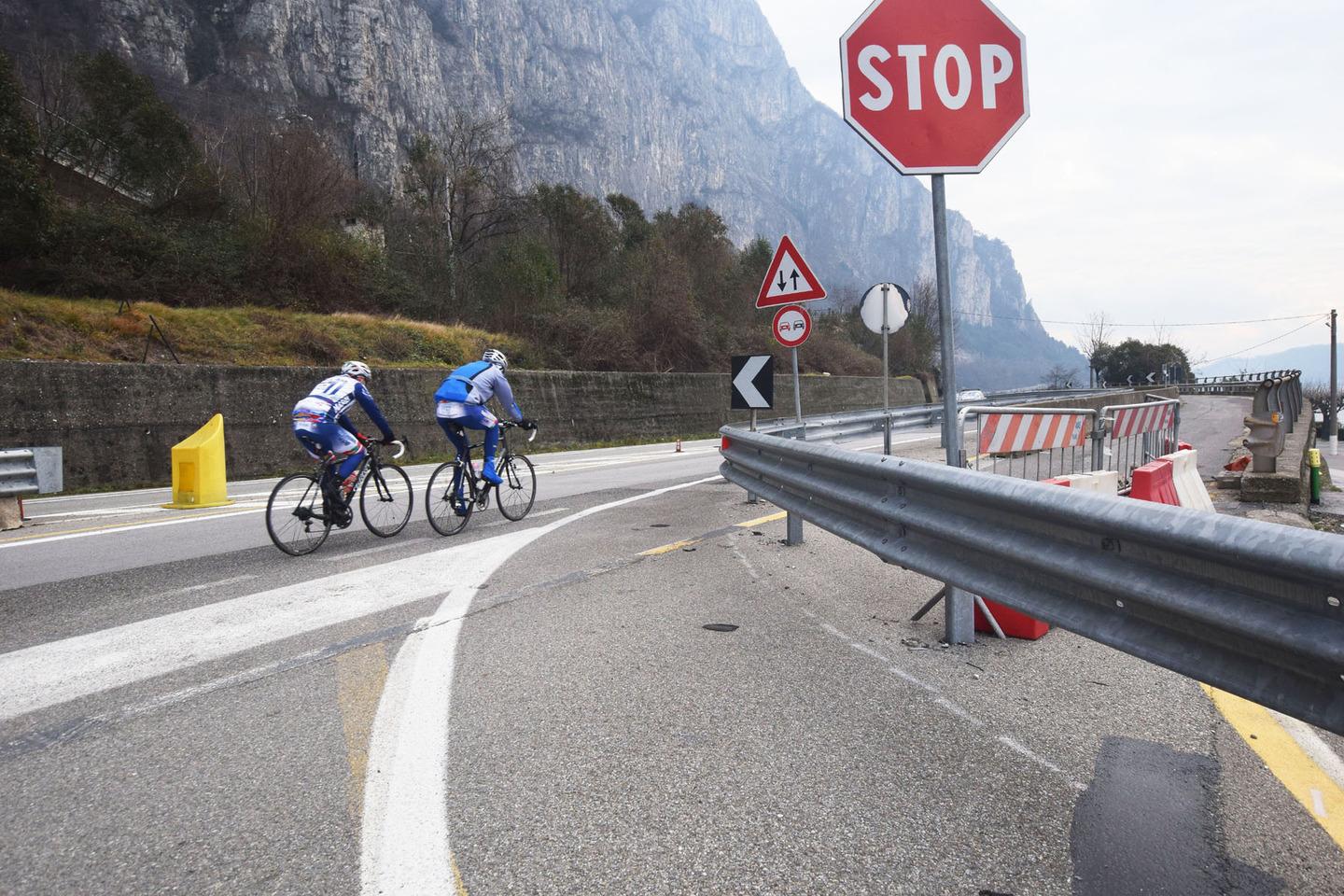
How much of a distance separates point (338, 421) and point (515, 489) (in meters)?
2.13

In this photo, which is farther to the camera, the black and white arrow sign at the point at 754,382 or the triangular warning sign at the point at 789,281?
the triangular warning sign at the point at 789,281

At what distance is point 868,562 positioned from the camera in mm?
6160

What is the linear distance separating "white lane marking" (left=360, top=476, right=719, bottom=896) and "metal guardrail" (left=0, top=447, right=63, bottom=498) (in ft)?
22.1

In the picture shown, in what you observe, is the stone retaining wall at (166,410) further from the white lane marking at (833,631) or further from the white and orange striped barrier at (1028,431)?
the white lane marking at (833,631)

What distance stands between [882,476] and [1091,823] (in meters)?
1.65

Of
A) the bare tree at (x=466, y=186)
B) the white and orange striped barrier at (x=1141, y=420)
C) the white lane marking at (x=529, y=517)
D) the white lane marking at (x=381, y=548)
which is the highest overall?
the bare tree at (x=466, y=186)

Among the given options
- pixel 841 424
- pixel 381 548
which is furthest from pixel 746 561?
pixel 841 424

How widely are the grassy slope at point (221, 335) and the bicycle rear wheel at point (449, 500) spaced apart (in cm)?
1067

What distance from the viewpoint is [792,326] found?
32.8 ft

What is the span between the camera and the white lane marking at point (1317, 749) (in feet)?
8.99

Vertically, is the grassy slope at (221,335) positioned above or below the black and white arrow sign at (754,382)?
above

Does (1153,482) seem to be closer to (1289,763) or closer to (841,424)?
(1289,763)

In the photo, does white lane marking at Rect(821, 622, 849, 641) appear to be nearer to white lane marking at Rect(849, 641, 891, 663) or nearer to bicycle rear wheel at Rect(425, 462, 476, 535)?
white lane marking at Rect(849, 641, 891, 663)

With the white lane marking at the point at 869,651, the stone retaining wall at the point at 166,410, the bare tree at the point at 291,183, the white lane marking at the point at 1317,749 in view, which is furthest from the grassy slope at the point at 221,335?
Result: the white lane marking at the point at 1317,749
